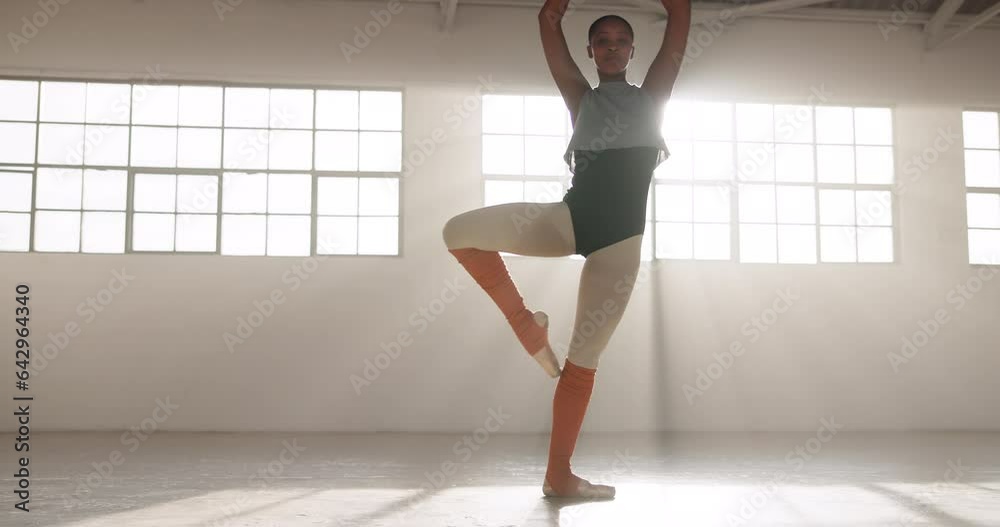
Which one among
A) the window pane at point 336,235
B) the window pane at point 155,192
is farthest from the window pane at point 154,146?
the window pane at point 336,235

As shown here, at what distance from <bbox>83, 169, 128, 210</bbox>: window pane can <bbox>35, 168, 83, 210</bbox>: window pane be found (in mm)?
78

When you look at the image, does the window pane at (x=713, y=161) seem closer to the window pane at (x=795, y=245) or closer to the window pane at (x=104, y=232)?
the window pane at (x=795, y=245)

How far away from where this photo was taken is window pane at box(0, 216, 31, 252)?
705 centimetres

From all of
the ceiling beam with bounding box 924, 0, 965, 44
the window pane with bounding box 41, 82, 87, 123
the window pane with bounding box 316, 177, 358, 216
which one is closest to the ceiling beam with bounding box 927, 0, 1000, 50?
the ceiling beam with bounding box 924, 0, 965, 44

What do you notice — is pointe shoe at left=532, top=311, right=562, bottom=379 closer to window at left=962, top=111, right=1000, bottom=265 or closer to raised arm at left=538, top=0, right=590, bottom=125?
raised arm at left=538, top=0, right=590, bottom=125

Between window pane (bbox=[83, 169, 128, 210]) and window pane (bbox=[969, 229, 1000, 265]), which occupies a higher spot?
window pane (bbox=[83, 169, 128, 210])

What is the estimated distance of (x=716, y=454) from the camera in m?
5.02

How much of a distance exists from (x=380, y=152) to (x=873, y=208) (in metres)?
4.53

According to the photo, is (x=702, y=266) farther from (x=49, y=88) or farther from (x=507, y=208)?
(x=49, y=88)

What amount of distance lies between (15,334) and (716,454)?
223 inches

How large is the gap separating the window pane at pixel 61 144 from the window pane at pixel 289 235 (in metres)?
1.68

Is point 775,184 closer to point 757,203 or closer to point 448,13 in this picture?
point 757,203

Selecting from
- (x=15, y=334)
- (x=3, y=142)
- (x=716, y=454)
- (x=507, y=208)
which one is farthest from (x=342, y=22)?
(x=507, y=208)

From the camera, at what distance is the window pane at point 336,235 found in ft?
23.8
